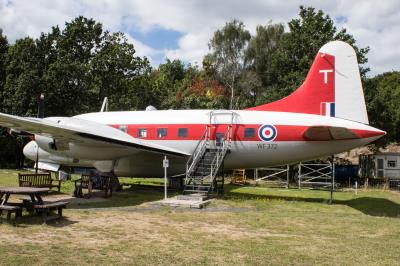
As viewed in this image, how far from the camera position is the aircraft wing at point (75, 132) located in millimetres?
15575

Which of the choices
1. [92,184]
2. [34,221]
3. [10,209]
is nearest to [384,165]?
[92,184]

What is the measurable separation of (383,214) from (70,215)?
11.7 metres

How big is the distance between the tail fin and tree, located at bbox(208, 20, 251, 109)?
33.3 meters

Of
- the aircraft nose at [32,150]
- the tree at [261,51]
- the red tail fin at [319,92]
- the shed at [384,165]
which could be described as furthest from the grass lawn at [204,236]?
the tree at [261,51]

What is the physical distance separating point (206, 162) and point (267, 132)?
10.5 ft

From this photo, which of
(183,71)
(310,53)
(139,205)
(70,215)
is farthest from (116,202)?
(183,71)

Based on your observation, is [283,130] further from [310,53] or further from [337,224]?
[310,53]

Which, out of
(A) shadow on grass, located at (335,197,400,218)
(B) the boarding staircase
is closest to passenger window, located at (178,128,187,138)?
(B) the boarding staircase

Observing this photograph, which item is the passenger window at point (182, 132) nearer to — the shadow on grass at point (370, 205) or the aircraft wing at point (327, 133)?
the shadow on grass at point (370, 205)

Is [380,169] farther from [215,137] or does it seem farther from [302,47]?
[215,137]

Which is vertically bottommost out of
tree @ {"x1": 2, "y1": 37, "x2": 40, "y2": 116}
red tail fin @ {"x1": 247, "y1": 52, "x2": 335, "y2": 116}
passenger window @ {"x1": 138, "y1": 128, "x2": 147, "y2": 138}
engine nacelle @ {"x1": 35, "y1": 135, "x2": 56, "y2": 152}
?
engine nacelle @ {"x1": 35, "y1": 135, "x2": 56, "y2": 152}

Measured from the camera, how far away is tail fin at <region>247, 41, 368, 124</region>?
17906mm

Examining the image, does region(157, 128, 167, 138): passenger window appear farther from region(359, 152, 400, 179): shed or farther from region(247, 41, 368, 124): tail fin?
region(359, 152, 400, 179): shed

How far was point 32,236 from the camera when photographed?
9875 millimetres
